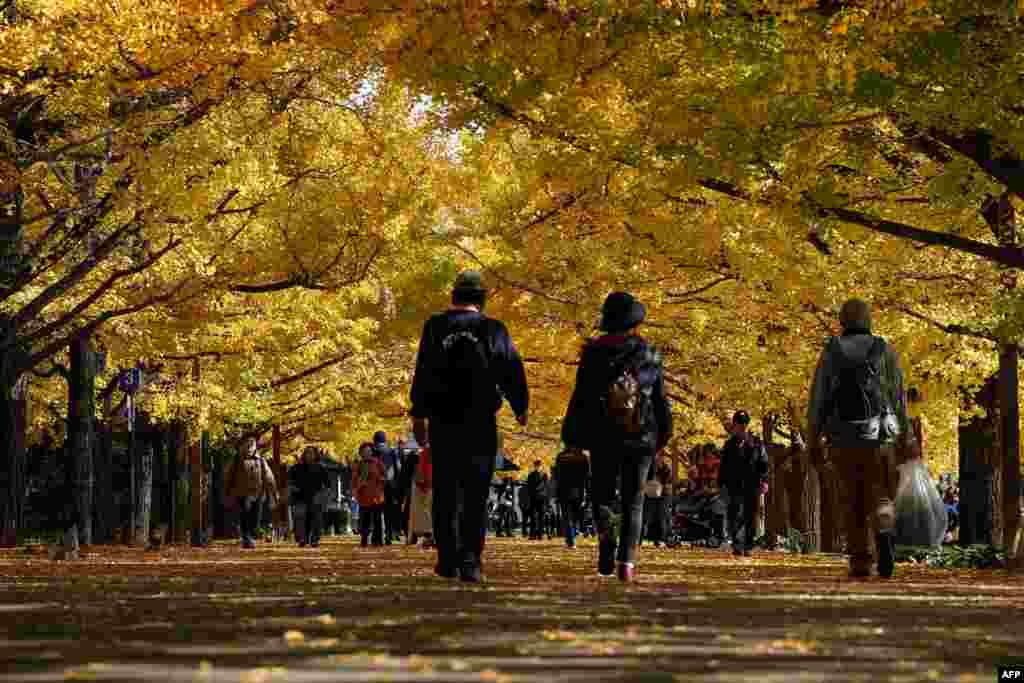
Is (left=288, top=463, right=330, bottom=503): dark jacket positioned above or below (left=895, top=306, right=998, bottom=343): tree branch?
below

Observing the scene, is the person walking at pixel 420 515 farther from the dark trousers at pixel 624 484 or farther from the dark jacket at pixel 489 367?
the dark jacket at pixel 489 367

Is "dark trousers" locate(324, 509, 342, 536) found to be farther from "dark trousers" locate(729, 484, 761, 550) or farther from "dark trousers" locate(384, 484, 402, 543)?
"dark trousers" locate(729, 484, 761, 550)

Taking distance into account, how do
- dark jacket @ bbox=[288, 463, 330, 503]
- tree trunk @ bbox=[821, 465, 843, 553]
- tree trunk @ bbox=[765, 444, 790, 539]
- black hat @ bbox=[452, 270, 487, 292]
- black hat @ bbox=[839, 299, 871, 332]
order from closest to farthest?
1. black hat @ bbox=[452, 270, 487, 292]
2. black hat @ bbox=[839, 299, 871, 332]
3. tree trunk @ bbox=[821, 465, 843, 553]
4. dark jacket @ bbox=[288, 463, 330, 503]
5. tree trunk @ bbox=[765, 444, 790, 539]

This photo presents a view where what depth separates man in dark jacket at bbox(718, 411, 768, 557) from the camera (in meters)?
28.4

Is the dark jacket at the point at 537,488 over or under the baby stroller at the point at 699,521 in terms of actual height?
over

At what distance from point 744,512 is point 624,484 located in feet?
46.5

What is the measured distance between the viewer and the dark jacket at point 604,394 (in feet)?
49.4

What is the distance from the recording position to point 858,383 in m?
16.0

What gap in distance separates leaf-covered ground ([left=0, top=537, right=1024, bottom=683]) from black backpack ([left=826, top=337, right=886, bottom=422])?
4.25 feet

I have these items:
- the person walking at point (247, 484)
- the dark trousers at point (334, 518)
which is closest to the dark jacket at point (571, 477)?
the person walking at point (247, 484)

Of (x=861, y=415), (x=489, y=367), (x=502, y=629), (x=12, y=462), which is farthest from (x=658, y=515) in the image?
(x=502, y=629)

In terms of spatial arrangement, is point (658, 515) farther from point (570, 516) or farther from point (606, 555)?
point (606, 555)

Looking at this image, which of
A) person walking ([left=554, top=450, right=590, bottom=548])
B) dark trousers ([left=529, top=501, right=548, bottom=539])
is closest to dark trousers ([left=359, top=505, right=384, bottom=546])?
person walking ([left=554, top=450, right=590, bottom=548])

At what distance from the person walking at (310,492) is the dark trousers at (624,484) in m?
19.5
